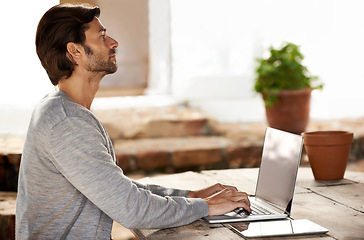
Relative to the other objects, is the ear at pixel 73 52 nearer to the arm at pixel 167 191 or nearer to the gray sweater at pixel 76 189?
the gray sweater at pixel 76 189

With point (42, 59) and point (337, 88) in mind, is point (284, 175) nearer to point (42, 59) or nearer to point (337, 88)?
point (42, 59)

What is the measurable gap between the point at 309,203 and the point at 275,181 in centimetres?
12

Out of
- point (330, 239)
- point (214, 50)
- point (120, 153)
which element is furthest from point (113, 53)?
point (214, 50)

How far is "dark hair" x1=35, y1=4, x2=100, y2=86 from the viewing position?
53.9 inches

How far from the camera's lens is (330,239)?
1.18 meters

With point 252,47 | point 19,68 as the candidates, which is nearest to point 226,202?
point 19,68

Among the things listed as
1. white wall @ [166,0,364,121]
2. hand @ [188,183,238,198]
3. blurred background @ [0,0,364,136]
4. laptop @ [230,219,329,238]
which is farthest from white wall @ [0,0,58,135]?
laptop @ [230,219,329,238]

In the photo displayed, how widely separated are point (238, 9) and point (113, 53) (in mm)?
3456

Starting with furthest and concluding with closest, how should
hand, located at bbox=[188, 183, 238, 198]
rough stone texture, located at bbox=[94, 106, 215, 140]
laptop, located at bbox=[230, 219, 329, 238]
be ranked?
rough stone texture, located at bbox=[94, 106, 215, 140] → hand, located at bbox=[188, 183, 238, 198] → laptop, located at bbox=[230, 219, 329, 238]

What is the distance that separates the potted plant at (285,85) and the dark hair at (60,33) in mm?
2907

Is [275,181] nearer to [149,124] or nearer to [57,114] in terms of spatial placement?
[57,114]

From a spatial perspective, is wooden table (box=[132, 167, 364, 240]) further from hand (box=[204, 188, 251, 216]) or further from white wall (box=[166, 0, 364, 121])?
white wall (box=[166, 0, 364, 121])

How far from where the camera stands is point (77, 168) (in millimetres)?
1242

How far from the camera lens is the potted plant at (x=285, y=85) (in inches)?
164
